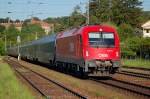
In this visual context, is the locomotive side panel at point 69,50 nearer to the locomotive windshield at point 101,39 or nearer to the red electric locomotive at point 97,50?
the red electric locomotive at point 97,50

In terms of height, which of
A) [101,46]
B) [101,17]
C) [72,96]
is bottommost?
[72,96]

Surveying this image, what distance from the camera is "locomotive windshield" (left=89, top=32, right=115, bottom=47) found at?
24969 millimetres

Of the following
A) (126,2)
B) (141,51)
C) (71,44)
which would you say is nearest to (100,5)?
(126,2)

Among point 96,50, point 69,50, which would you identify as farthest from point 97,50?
point 69,50

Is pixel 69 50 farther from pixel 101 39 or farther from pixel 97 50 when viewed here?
pixel 97 50

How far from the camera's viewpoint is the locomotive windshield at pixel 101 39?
24969 mm

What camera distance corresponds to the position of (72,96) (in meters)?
16.9

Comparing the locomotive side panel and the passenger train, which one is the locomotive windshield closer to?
the passenger train

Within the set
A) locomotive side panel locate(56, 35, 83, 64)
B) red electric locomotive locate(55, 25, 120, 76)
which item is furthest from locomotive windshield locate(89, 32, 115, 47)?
locomotive side panel locate(56, 35, 83, 64)

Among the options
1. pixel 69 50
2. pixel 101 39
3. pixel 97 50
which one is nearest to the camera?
pixel 97 50

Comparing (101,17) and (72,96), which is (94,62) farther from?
→ (101,17)

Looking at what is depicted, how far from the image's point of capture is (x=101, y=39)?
990 inches

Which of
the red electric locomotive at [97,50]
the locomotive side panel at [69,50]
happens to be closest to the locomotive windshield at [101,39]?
the red electric locomotive at [97,50]

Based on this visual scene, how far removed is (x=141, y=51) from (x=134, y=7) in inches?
2673
